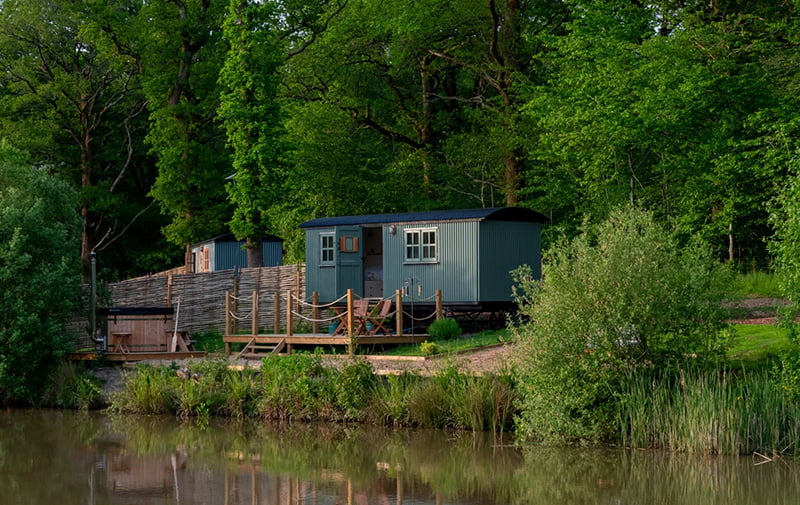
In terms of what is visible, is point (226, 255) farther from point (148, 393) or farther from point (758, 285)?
point (758, 285)

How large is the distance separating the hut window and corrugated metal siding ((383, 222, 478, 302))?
68.8 inches

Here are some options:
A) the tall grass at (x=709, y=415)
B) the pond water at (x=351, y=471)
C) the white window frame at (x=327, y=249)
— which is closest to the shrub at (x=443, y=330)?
the white window frame at (x=327, y=249)

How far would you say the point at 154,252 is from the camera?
45.7m

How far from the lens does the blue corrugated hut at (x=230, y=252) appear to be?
38.5 meters

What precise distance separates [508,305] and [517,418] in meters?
9.37

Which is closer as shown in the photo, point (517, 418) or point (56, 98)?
point (517, 418)

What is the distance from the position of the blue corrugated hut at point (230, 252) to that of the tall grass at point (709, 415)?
25.1 metres

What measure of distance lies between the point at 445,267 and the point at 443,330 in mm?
2431

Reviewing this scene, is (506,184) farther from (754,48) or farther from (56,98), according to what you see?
(56,98)

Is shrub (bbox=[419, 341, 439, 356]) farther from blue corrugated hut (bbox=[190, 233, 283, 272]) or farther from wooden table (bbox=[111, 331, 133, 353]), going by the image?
blue corrugated hut (bbox=[190, 233, 283, 272])

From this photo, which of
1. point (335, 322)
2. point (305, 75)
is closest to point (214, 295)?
point (335, 322)

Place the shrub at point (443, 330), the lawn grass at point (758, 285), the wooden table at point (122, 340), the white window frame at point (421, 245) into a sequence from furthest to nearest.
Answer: the lawn grass at point (758, 285) < the white window frame at point (421, 245) < the wooden table at point (122, 340) < the shrub at point (443, 330)

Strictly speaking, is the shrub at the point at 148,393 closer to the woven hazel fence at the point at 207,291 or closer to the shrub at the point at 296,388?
the shrub at the point at 296,388

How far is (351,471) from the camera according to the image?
14305 mm
